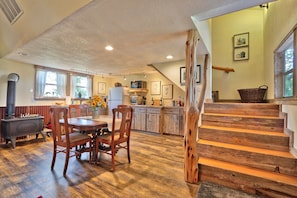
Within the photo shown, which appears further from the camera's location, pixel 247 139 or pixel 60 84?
pixel 60 84

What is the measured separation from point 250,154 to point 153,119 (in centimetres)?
345

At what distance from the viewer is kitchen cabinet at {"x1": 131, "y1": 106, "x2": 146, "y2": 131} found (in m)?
5.56

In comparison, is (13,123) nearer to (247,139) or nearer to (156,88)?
(156,88)

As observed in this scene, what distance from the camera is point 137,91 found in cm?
621

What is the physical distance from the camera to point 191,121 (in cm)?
224

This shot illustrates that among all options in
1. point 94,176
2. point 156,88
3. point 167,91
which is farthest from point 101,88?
point 94,176

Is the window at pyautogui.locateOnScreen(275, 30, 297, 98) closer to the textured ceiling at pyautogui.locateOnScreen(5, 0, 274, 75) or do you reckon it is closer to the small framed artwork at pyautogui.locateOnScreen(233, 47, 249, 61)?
the textured ceiling at pyautogui.locateOnScreen(5, 0, 274, 75)

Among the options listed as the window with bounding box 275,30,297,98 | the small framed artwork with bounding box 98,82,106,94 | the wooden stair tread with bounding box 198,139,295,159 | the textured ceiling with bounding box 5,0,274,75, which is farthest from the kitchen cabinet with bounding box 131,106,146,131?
the window with bounding box 275,30,297,98

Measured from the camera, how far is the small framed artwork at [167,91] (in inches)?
227

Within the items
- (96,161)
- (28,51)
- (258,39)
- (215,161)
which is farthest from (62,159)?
(258,39)

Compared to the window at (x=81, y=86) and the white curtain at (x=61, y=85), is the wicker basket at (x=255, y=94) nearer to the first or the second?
the window at (x=81, y=86)

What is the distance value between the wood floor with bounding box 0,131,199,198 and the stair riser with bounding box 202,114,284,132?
1.00m

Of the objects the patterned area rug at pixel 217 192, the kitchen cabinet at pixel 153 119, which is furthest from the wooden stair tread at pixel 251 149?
the kitchen cabinet at pixel 153 119

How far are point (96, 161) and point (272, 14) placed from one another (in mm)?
4681
